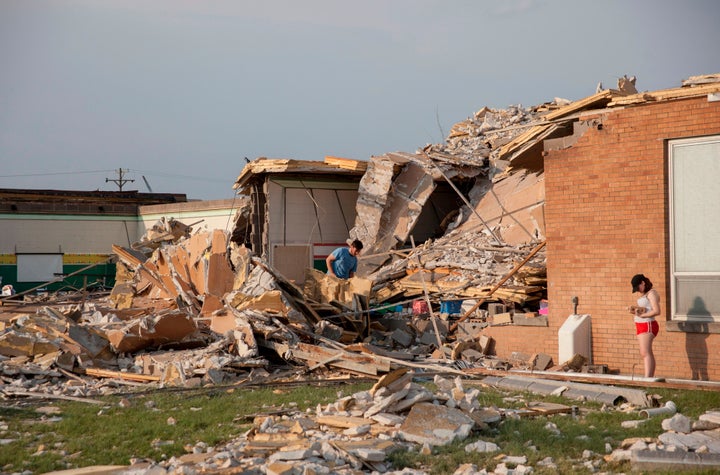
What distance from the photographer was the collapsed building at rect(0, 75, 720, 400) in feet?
40.3

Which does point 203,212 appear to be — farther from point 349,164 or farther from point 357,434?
point 357,434

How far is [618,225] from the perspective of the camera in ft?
42.0

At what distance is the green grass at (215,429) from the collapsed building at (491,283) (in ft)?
5.68

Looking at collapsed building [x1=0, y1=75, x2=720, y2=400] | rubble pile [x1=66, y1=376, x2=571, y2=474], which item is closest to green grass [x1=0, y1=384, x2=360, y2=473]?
rubble pile [x1=66, y1=376, x2=571, y2=474]

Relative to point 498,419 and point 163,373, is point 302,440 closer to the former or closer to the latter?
point 498,419

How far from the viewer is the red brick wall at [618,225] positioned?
12.2 meters

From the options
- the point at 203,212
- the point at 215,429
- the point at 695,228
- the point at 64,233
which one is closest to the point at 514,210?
the point at 695,228

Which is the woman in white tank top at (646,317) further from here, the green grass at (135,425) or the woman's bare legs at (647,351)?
the green grass at (135,425)

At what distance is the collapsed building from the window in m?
0.02

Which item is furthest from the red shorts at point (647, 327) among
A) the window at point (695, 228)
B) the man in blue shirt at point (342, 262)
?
the man in blue shirt at point (342, 262)

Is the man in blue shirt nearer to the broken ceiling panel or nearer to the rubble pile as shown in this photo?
the broken ceiling panel

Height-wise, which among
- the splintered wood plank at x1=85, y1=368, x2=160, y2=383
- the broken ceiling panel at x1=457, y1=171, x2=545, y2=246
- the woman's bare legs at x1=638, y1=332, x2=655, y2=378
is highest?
the broken ceiling panel at x1=457, y1=171, x2=545, y2=246

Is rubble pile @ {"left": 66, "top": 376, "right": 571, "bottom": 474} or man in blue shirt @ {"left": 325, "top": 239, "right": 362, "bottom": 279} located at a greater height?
man in blue shirt @ {"left": 325, "top": 239, "right": 362, "bottom": 279}

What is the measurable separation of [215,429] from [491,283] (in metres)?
8.35
